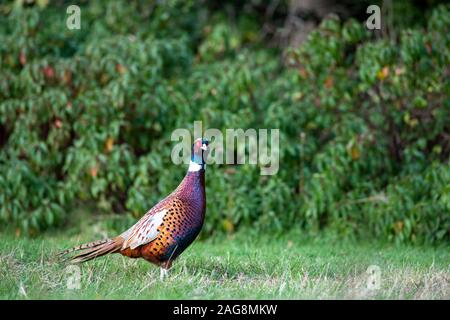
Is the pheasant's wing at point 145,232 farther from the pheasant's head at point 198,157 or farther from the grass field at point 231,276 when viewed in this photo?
the pheasant's head at point 198,157

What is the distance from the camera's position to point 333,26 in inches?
352

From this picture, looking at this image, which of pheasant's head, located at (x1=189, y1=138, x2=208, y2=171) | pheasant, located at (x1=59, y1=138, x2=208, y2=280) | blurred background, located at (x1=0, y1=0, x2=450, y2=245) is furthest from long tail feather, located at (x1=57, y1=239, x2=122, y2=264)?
blurred background, located at (x1=0, y1=0, x2=450, y2=245)

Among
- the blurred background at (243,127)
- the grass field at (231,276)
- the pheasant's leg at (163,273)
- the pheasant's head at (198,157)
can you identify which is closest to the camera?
the grass field at (231,276)

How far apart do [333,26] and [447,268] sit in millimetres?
3848

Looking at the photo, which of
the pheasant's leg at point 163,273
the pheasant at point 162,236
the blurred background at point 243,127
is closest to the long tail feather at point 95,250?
the pheasant at point 162,236

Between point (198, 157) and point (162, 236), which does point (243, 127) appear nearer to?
point (198, 157)

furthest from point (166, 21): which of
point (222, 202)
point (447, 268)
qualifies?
point (447, 268)

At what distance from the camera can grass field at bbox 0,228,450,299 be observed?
4855mm

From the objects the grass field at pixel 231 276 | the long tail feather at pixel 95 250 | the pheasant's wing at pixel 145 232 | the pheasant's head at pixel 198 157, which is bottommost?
the grass field at pixel 231 276

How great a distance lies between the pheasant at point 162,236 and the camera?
5.30m

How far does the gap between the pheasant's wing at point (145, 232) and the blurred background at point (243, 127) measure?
322 centimetres

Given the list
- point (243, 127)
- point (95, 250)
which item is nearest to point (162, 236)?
point (95, 250)

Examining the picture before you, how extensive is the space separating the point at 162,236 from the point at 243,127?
360 centimetres

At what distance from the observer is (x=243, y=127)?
8727mm
